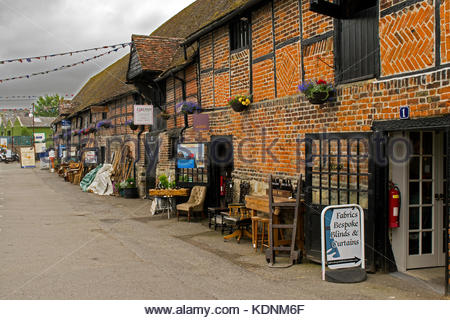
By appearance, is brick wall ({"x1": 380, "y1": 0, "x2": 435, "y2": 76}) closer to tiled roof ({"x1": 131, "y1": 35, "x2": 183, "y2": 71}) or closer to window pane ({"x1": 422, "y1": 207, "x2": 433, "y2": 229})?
window pane ({"x1": 422, "y1": 207, "x2": 433, "y2": 229})

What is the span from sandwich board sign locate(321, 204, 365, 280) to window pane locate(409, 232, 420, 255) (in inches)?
33.4

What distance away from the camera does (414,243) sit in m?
6.88

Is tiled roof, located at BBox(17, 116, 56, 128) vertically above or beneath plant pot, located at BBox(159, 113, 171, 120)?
above

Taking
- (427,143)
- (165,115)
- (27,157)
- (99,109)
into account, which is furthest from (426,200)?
(27,157)

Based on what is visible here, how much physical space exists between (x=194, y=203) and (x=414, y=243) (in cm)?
665

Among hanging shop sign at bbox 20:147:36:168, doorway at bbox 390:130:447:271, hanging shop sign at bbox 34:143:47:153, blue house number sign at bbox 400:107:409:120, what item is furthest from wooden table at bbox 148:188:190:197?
hanging shop sign at bbox 34:143:47:153

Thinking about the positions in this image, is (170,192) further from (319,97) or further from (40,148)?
(40,148)

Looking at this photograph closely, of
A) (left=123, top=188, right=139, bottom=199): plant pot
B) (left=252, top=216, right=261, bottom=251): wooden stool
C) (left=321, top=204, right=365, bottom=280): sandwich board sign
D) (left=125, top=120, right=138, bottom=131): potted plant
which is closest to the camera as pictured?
(left=321, top=204, right=365, bottom=280): sandwich board sign

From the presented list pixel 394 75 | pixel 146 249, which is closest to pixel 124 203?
pixel 146 249

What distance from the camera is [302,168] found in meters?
A: 8.46

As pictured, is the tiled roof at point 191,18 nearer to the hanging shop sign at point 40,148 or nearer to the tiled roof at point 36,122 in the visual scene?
the hanging shop sign at point 40,148

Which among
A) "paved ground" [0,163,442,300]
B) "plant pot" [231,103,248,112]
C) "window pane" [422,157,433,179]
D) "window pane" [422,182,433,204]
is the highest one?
"plant pot" [231,103,248,112]

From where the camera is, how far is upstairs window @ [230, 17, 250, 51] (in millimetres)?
10422

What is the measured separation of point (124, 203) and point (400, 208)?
1217cm
